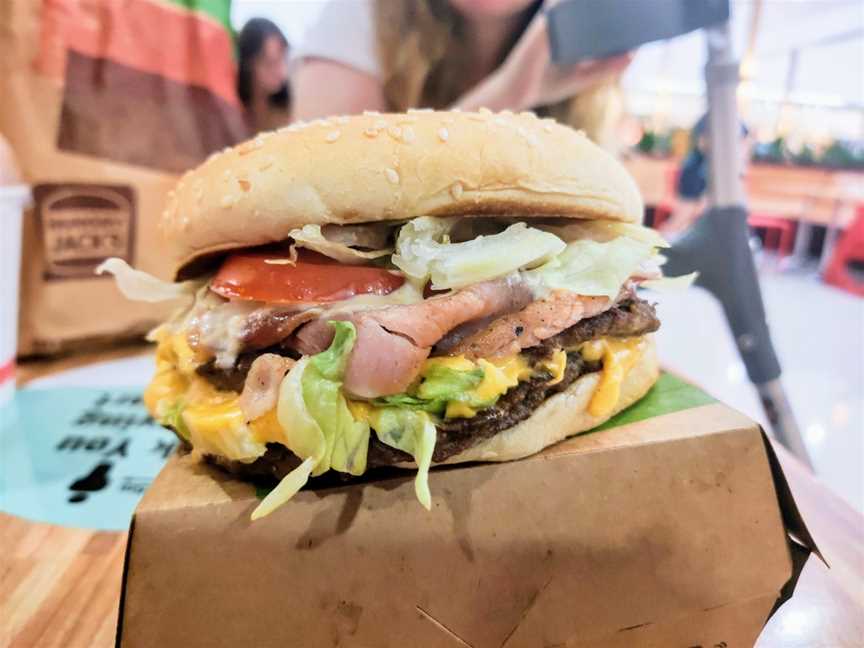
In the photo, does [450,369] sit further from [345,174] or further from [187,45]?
[187,45]

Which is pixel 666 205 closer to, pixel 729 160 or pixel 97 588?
pixel 729 160

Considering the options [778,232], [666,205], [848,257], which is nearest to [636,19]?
[848,257]

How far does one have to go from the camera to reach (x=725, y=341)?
3096 mm

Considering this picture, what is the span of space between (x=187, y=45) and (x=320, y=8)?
0.62 metres

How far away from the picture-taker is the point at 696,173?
2.58 metres

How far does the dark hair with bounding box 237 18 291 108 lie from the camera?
288 cm

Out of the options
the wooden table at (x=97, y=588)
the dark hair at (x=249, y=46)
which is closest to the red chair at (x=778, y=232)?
the dark hair at (x=249, y=46)

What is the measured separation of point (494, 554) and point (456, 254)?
19.8 inches

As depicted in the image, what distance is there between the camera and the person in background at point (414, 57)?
2.59 metres

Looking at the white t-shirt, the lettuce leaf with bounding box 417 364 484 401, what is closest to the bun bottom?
the lettuce leaf with bounding box 417 364 484 401

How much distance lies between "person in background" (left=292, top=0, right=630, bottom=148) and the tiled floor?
3.29ft

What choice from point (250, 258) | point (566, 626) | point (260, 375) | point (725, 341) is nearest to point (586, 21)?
point (250, 258)

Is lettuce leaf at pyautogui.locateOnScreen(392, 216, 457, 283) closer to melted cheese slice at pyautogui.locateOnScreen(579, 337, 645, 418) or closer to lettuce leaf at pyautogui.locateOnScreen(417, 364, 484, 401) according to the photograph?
lettuce leaf at pyautogui.locateOnScreen(417, 364, 484, 401)

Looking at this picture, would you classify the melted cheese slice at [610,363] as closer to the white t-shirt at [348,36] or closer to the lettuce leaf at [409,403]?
the lettuce leaf at [409,403]
